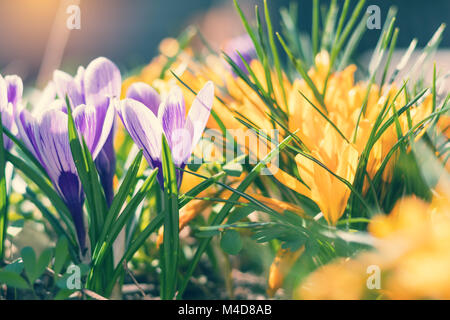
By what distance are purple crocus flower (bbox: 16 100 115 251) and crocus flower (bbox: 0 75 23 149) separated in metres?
0.02

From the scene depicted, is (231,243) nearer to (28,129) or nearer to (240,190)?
(240,190)

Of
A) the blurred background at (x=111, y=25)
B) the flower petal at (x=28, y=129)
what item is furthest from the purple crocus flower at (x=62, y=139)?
the blurred background at (x=111, y=25)

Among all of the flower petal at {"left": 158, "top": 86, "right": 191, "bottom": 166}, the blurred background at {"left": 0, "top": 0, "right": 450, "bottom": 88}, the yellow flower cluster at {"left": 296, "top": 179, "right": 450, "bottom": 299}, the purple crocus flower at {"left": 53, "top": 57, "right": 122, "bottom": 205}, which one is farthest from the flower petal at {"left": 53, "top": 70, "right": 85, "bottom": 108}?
the blurred background at {"left": 0, "top": 0, "right": 450, "bottom": 88}

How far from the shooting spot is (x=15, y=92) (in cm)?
38

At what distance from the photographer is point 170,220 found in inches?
13.2

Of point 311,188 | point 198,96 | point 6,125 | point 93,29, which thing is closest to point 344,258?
point 311,188

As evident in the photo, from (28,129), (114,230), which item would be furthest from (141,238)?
(28,129)

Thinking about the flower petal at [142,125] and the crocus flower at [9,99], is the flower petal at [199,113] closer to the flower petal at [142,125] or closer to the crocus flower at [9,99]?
the flower petal at [142,125]

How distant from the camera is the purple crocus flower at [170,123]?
1.04ft

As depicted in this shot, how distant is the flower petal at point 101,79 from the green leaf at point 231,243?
6.3 inches

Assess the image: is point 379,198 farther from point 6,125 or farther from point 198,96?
point 6,125

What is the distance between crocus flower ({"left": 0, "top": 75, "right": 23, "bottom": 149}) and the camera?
356 millimetres

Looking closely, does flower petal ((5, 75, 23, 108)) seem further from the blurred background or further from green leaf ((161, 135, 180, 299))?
the blurred background
